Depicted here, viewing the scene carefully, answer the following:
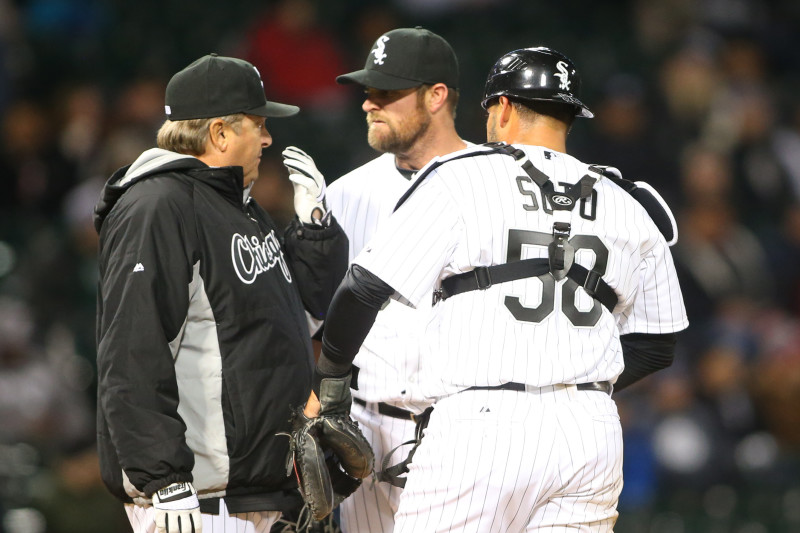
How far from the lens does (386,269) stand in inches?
119

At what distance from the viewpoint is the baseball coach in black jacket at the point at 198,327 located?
3031mm

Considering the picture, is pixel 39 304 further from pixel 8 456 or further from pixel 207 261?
pixel 207 261

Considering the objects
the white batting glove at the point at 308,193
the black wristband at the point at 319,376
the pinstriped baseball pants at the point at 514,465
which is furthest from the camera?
the white batting glove at the point at 308,193

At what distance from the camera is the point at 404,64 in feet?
13.5

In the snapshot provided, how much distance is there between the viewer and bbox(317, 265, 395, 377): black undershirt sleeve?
10.0 ft

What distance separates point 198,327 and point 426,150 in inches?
50.6

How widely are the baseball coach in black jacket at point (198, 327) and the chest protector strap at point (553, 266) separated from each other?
23.8 inches

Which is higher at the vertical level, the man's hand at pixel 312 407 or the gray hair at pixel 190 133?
the gray hair at pixel 190 133

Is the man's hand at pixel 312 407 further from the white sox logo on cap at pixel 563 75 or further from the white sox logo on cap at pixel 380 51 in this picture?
the white sox logo on cap at pixel 380 51

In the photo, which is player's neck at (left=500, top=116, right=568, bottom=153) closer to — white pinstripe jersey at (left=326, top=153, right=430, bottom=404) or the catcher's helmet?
the catcher's helmet

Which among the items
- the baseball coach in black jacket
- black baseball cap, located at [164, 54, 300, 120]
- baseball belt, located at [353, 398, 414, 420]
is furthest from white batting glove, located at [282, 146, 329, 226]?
baseball belt, located at [353, 398, 414, 420]

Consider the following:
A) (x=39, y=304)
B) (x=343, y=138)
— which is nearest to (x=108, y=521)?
(x=39, y=304)

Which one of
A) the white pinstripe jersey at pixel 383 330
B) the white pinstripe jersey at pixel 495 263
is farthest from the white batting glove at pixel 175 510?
the white pinstripe jersey at pixel 383 330

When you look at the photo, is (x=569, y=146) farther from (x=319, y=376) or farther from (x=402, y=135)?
(x=319, y=376)
